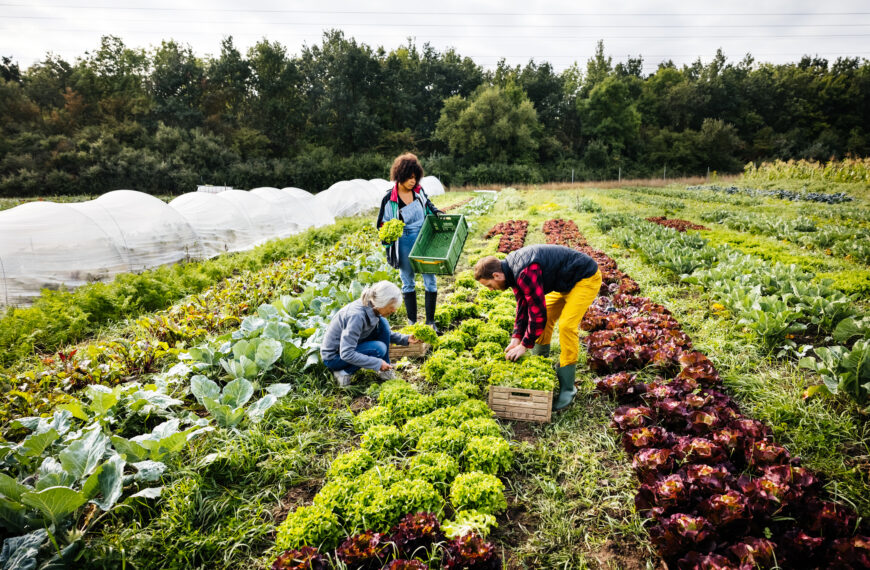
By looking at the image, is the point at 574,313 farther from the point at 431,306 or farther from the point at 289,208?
the point at 289,208

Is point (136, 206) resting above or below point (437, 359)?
above

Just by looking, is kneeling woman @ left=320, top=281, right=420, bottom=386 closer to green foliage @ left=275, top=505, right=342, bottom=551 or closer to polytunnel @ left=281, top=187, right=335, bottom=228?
green foliage @ left=275, top=505, right=342, bottom=551

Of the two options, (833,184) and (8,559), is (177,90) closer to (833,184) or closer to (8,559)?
(8,559)

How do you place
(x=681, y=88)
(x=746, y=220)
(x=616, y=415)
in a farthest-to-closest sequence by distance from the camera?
(x=681, y=88), (x=746, y=220), (x=616, y=415)

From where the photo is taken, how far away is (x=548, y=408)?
12.6 feet

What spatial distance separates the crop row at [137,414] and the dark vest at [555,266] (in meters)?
2.56

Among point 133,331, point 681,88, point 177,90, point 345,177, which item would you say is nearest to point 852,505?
point 133,331

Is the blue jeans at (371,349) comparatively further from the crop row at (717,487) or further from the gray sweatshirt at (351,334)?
the crop row at (717,487)

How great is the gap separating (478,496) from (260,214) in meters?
13.8

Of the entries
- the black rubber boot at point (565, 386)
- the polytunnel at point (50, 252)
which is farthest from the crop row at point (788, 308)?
the polytunnel at point (50, 252)

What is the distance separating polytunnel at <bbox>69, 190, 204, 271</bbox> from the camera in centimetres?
964

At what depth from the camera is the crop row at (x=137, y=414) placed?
2.55m

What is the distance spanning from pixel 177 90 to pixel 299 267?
4997 centimetres

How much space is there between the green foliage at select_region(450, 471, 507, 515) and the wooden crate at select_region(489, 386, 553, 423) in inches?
44.5
